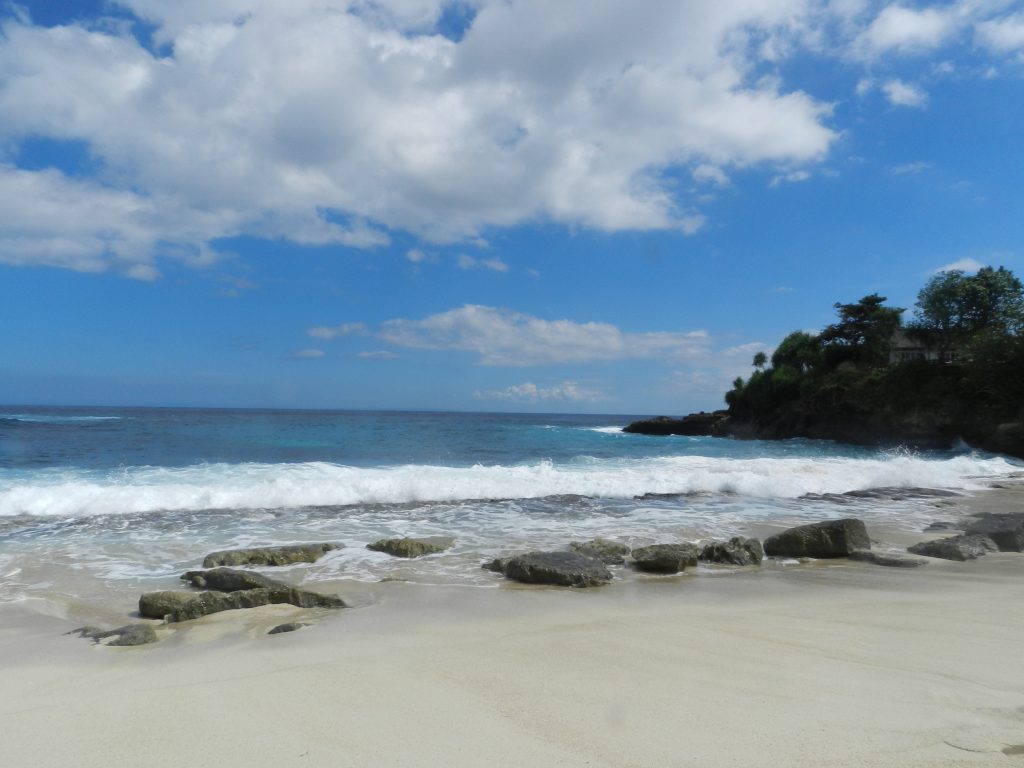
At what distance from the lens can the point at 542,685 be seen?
12.4 ft

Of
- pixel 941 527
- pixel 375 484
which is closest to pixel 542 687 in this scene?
pixel 941 527

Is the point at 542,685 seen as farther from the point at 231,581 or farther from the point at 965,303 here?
the point at 965,303

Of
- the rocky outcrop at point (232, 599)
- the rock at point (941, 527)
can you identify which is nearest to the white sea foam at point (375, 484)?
the rock at point (941, 527)

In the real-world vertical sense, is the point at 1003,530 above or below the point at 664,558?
above

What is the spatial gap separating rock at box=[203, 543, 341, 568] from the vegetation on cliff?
1431 inches

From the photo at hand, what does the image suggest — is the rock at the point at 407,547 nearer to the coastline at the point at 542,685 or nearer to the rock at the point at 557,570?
the rock at the point at 557,570

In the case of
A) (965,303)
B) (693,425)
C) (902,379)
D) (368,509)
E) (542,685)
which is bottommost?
(368,509)

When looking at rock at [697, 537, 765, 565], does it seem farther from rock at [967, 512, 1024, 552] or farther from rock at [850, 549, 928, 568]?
rock at [967, 512, 1024, 552]

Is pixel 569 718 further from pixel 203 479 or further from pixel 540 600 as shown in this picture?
pixel 203 479

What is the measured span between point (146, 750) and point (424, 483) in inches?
501

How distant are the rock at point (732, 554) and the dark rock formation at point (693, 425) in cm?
5245

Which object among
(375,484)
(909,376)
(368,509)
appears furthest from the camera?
(909,376)

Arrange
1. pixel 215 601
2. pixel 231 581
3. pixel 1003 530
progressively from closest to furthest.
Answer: pixel 215 601
pixel 231 581
pixel 1003 530

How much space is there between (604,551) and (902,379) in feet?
138
